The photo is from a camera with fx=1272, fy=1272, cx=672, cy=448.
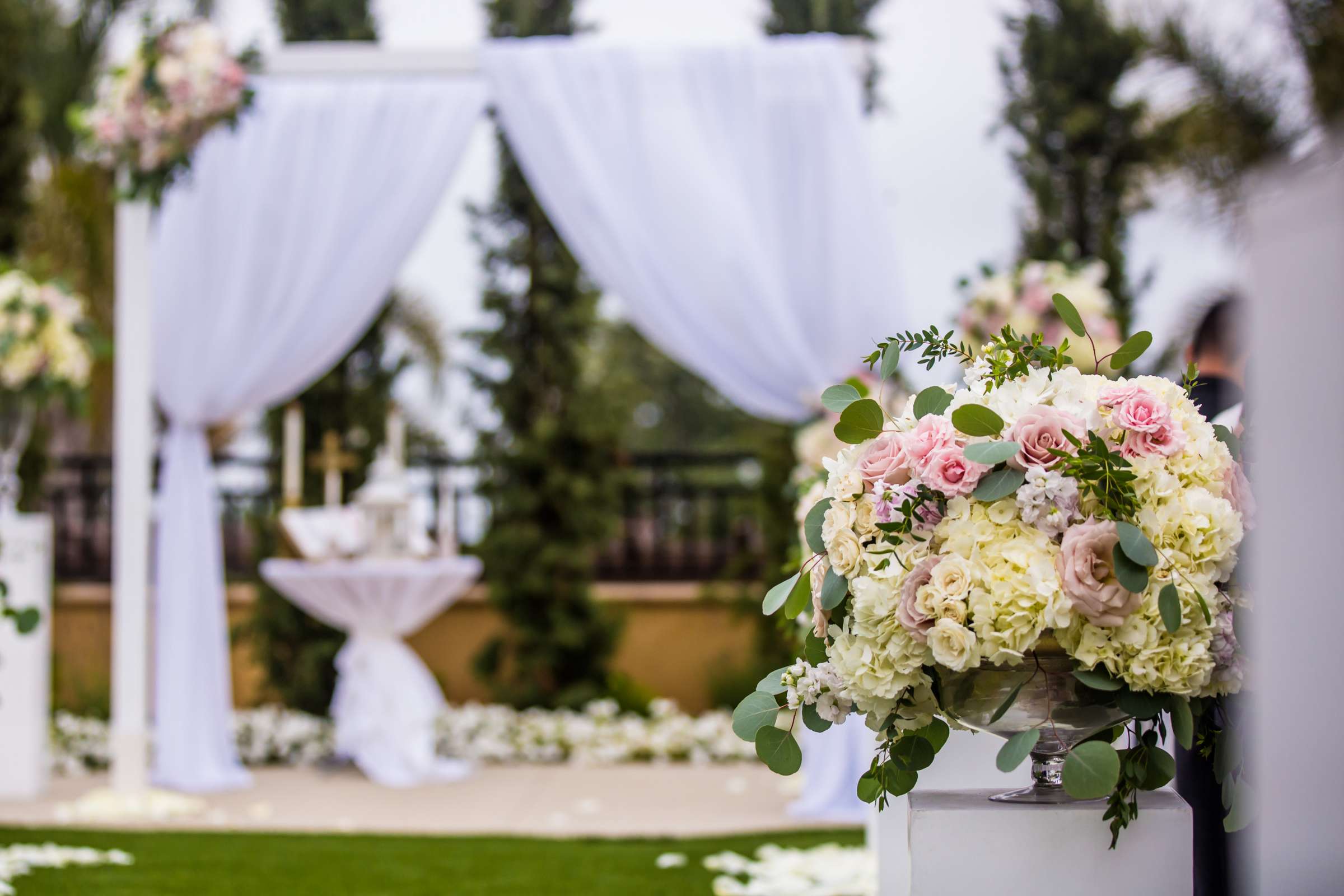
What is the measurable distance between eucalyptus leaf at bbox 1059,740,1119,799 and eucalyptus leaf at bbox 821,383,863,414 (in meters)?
0.47

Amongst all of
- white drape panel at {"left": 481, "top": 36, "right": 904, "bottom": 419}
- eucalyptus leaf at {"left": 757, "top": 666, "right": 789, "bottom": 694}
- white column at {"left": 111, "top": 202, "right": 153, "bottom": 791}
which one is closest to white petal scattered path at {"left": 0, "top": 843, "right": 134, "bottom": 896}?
white column at {"left": 111, "top": 202, "right": 153, "bottom": 791}

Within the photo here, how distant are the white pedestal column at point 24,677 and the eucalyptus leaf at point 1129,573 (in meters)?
4.73

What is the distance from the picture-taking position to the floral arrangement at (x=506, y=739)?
19.6ft

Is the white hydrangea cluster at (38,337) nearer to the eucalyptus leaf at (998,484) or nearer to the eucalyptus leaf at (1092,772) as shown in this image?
the eucalyptus leaf at (998,484)

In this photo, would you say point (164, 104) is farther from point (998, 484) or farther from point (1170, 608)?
point (1170, 608)

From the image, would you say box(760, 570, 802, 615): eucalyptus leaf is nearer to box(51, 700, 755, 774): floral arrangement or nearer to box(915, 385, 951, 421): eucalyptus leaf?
box(915, 385, 951, 421): eucalyptus leaf

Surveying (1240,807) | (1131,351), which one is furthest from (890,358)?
(1240,807)

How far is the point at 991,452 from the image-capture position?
1358mm

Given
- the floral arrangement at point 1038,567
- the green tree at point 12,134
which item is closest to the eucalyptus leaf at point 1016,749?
the floral arrangement at point 1038,567

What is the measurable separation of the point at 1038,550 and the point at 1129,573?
0.10 m

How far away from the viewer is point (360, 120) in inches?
200

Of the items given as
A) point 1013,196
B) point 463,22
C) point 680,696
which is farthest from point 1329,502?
point 463,22

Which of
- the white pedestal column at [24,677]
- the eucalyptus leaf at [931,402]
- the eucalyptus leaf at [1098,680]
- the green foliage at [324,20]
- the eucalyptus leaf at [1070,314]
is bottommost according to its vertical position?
the white pedestal column at [24,677]

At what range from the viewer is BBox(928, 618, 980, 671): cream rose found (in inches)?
52.3
